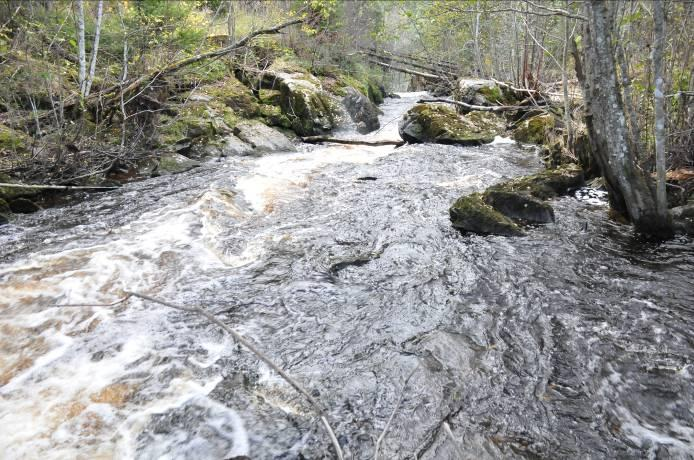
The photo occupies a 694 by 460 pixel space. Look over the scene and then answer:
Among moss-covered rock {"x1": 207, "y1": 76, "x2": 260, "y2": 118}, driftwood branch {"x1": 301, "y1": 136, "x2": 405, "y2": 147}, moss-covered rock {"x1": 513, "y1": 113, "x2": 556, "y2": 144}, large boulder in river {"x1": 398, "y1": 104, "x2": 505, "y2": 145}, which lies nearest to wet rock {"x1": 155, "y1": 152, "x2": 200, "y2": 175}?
moss-covered rock {"x1": 207, "y1": 76, "x2": 260, "y2": 118}

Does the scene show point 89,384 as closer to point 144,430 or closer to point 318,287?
point 144,430

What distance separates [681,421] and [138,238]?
5.71 meters

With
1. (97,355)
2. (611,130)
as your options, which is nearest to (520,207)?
(611,130)

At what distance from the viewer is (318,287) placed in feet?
14.3

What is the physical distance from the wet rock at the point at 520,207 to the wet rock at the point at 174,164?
6189 mm

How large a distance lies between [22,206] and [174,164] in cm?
301

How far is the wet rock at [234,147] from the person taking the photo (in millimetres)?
10203

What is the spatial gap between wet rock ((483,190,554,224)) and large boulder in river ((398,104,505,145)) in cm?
544

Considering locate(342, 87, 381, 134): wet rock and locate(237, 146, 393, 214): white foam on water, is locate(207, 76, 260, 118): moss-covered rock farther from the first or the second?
locate(342, 87, 381, 134): wet rock

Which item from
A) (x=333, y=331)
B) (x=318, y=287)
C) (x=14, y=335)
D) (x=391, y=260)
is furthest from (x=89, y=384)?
(x=391, y=260)

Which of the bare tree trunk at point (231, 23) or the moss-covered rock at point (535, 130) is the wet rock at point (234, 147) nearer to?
the bare tree trunk at point (231, 23)

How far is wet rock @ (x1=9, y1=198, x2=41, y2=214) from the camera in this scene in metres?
6.17

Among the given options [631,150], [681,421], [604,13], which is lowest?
[681,421]

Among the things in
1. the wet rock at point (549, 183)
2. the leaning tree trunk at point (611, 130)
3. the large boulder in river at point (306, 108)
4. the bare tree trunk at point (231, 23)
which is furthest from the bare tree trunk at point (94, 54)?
the leaning tree trunk at point (611, 130)
